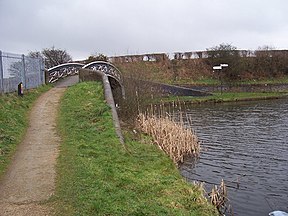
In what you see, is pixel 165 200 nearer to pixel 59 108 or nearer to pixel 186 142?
pixel 186 142

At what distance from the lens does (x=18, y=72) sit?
20906 millimetres

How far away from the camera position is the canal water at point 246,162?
34.9 ft

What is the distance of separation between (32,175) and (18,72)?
549 inches

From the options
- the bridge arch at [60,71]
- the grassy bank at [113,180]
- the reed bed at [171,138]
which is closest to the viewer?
the grassy bank at [113,180]

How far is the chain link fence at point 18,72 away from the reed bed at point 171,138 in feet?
21.3

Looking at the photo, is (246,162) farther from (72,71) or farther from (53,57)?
(53,57)

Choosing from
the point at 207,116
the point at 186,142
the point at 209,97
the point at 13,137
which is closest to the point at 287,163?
the point at 186,142

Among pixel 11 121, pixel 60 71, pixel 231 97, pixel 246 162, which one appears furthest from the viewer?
pixel 231 97

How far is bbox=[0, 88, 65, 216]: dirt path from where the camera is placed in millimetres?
6520

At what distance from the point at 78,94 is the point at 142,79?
3.79 m

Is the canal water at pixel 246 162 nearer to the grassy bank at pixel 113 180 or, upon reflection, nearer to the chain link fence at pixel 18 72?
the grassy bank at pixel 113 180

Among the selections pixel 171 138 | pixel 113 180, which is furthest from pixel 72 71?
pixel 113 180

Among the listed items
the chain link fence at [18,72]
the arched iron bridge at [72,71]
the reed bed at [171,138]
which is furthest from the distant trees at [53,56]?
the reed bed at [171,138]

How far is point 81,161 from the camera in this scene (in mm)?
9078
